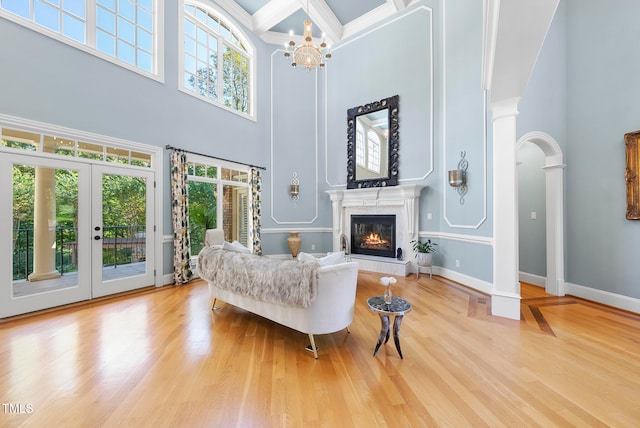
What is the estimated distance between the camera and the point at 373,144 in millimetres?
5723

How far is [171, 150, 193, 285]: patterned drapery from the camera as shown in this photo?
4.38m

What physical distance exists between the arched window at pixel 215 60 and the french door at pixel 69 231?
6.91 feet

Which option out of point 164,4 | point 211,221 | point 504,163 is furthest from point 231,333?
point 164,4

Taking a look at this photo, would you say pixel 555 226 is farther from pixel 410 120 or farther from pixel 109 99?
pixel 109 99

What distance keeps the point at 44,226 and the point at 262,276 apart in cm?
295

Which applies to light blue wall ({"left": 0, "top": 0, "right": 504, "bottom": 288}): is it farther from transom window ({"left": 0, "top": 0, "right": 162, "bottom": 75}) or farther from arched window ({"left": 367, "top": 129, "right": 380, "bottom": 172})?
arched window ({"left": 367, "top": 129, "right": 380, "bottom": 172})

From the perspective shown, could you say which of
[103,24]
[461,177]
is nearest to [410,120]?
[461,177]

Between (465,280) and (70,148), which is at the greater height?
(70,148)

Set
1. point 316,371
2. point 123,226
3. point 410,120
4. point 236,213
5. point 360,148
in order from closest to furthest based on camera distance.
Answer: point 316,371 → point 123,226 → point 410,120 → point 236,213 → point 360,148

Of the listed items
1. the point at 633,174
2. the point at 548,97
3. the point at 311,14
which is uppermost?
the point at 311,14

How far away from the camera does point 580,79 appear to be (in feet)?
11.8

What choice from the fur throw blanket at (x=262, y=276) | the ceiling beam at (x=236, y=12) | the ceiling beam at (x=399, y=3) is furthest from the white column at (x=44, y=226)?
the ceiling beam at (x=399, y=3)

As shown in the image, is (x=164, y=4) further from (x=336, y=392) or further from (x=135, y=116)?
(x=336, y=392)

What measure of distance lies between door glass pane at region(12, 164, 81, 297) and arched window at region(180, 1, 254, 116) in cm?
248
